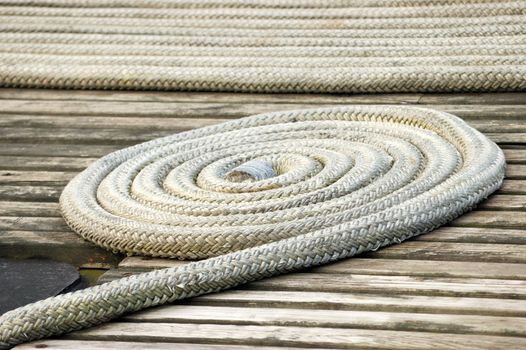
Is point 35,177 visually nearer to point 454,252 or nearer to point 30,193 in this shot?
point 30,193

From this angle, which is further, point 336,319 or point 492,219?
point 492,219

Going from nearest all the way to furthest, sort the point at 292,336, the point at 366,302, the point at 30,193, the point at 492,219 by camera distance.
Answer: the point at 292,336, the point at 366,302, the point at 492,219, the point at 30,193

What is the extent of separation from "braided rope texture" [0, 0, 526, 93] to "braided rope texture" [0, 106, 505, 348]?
40 cm

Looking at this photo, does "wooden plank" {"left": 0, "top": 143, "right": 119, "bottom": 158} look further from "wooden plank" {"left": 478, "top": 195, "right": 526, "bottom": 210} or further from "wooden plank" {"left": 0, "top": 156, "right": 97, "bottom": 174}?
"wooden plank" {"left": 478, "top": 195, "right": 526, "bottom": 210}

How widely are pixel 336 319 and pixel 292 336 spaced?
9cm

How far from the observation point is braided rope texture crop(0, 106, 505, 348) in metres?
2.05

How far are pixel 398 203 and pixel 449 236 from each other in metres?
0.12

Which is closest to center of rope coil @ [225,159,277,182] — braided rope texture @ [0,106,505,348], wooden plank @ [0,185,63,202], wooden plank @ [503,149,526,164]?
braided rope texture @ [0,106,505,348]

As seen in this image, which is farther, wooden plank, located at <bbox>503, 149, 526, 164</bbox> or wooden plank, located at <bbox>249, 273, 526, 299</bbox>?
wooden plank, located at <bbox>503, 149, 526, 164</bbox>

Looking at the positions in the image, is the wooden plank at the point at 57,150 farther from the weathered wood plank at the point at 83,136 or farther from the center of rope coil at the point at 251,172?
the center of rope coil at the point at 251,172

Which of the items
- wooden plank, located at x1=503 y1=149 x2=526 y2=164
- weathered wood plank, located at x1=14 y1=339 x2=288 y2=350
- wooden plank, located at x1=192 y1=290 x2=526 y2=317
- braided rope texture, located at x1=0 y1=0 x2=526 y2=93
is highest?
braided rope texture, located at x1=0 y1=0 x2=526 y2=93

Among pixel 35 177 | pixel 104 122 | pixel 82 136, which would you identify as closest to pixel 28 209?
pixel 35 177

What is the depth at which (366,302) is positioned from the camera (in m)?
1.99

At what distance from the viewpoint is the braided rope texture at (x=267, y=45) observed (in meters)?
3.33
